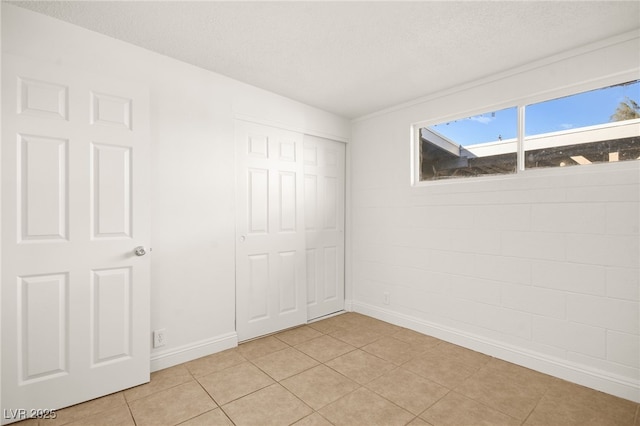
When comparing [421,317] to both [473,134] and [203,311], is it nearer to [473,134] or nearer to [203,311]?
[473,134]

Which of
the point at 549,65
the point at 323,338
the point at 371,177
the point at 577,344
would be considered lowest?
the point at 323,338

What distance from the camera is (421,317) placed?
331 cm

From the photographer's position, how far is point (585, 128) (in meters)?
2.38

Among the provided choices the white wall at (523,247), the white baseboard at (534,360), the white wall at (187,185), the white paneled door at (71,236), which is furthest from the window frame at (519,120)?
the white paneled door at (71,236)

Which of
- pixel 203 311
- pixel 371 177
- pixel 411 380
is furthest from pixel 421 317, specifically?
pixel 203 311

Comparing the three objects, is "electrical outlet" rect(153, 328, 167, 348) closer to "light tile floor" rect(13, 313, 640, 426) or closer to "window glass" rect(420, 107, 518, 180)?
"light tile floor" rect(13, 313, 640, 426)

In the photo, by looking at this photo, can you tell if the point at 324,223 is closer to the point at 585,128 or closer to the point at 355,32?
the point at 355,32

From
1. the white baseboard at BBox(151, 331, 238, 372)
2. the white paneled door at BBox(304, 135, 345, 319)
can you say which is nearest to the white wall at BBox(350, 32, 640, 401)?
the white paneled door at BBox(304, 135, 345, 319)

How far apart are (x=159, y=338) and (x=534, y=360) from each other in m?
3.05

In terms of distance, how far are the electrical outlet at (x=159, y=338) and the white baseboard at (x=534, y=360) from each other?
92.7 inches

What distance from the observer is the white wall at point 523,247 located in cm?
216

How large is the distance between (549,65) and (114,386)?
4.08 metres

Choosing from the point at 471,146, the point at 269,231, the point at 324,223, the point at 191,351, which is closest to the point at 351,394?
the point at 191,351

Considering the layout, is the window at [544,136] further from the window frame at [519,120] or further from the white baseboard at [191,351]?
Result: the white baseboard at [191,351]
